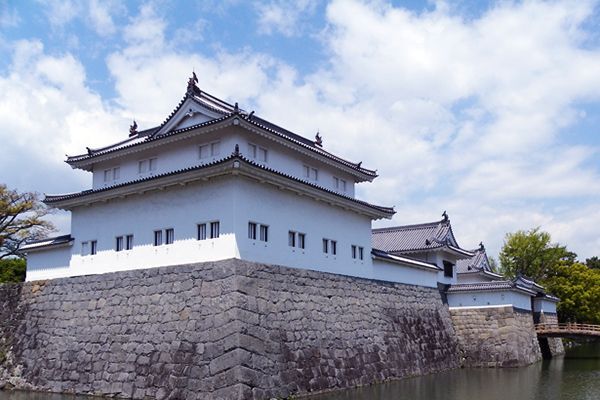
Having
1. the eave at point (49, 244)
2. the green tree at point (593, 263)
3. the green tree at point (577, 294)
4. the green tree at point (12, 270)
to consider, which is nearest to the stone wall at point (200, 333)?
the eave at point (49, 244)

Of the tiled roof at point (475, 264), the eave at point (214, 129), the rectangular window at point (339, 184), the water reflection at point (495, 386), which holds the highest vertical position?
the eave at point (214, 129)

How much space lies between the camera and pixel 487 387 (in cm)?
1711

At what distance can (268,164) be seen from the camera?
53.6ft

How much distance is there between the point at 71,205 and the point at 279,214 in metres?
6.78

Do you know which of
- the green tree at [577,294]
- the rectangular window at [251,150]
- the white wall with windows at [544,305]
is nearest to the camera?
the rectangular window at [251,150]

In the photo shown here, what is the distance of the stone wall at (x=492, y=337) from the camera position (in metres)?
23.5

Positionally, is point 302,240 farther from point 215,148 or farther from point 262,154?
point 215,148

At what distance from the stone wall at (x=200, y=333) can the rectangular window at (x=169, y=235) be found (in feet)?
2.83

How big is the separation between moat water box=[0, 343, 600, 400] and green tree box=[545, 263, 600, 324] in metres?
14.8

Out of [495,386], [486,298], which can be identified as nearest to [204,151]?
[495,386]

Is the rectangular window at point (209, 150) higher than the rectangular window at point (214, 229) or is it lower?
higher

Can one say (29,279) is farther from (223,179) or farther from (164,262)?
(223,179)

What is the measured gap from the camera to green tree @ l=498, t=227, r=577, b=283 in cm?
3975

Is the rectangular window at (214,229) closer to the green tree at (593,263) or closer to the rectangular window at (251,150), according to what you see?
the rectangular window at (251,150)
